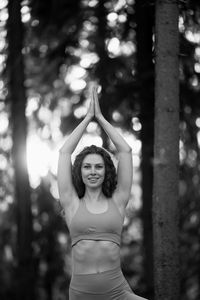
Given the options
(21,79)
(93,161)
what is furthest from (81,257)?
(21,79)

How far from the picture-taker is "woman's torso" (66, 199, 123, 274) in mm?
4613

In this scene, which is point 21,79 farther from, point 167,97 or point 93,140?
point 167,97

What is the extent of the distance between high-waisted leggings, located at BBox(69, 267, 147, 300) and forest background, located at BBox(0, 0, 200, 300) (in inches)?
129

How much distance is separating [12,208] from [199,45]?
20.1 feet

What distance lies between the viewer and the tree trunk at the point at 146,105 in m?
8.31

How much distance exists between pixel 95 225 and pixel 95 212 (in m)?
0.14

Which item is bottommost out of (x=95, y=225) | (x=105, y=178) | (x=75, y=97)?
(x=95, y=225)

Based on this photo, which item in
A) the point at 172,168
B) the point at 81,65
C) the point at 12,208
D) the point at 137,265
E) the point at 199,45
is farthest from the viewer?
the point at 137,265

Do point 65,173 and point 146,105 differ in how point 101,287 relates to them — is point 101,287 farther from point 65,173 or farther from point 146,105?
point 146,105

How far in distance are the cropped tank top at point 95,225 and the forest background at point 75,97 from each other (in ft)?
10.5

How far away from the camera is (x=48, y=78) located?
10.5 meters

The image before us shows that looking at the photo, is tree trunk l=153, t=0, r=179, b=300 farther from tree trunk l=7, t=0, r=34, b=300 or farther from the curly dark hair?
tree trunk l=7, t=0, r=34, b=300

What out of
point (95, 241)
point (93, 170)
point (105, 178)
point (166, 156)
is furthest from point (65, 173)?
point (166, 156)

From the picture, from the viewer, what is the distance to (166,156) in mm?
5582
